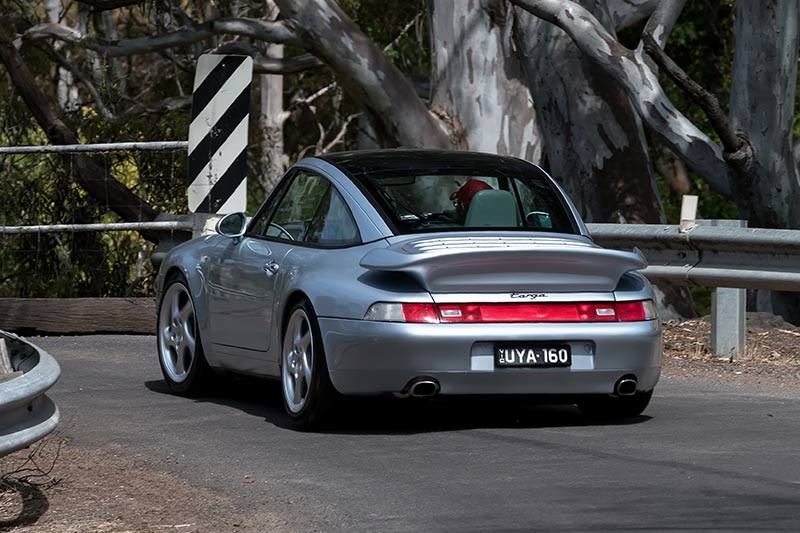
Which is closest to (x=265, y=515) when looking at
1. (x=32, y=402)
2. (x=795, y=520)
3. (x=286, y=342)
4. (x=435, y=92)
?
(x=32, y=402)

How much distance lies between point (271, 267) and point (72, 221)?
762cm

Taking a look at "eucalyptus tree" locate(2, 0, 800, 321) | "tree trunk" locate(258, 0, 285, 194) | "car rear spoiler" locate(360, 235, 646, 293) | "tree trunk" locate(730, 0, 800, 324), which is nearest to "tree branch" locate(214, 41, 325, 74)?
"eucalyptus tree" locate(2, 0, 800, 321)

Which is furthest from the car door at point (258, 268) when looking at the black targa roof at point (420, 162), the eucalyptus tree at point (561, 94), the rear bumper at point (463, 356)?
the eucalyptus tree at point (561, 94)

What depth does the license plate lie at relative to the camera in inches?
336

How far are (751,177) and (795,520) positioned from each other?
10194 millimetres

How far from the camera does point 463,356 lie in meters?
8.48

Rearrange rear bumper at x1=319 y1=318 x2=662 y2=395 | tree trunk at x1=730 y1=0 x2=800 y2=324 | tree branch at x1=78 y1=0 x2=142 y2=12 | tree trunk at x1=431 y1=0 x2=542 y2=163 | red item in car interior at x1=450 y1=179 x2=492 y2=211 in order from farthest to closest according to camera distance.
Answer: tree branch at x1=78 y1=0 x2=142 y2=12 < tree trunk at x1=431 y1=0 x2=542 y2=163 < tree trunk at x1=730 y1=0 x2=800 y2=324 < red item in car interior at x1=450 y1=179 x2=492 y2=211 < rear bumper at x1=319 y1=318 x2=662 y2=395

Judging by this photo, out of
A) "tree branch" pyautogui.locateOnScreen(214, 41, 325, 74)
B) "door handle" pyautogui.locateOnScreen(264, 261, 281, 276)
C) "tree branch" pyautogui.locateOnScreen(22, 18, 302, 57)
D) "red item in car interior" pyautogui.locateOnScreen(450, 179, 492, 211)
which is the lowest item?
"door handle" pyautogui.locateOnScreen(264, 261, 281, 276)

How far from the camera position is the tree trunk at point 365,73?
61.3 feet

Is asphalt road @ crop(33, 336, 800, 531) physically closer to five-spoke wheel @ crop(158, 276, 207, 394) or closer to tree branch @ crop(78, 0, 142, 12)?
five-spoke wheel @ crop(158, 276, 207, 394)

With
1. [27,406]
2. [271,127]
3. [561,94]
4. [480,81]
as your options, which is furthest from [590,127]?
[271,127]

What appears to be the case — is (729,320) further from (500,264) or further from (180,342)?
(500,264)

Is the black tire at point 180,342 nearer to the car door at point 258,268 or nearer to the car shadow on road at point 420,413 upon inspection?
the car shadow on road at point 420,413

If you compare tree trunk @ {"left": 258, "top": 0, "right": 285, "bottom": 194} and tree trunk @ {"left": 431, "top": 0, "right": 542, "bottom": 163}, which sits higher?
tree trunk @ {"left": 431, "top": 0, "right": 542, "bottom": 163}
